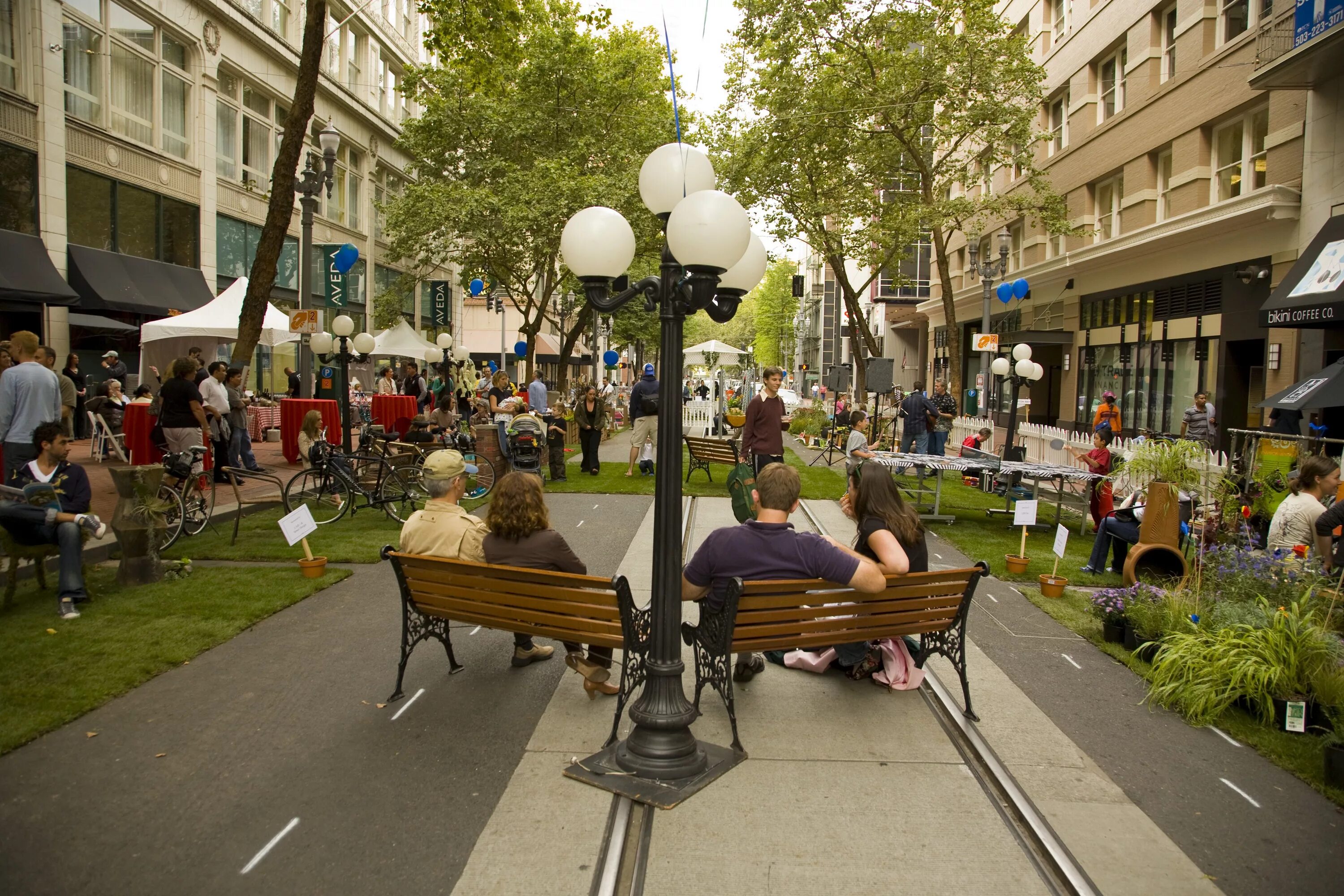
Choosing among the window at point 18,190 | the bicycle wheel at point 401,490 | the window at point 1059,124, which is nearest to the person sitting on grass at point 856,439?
the bicycle wheel at point 401,490

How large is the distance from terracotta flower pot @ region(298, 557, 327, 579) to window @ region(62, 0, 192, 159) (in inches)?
602

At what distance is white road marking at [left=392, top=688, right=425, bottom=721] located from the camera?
5.04 metres

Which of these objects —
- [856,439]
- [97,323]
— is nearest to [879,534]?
[856,439]

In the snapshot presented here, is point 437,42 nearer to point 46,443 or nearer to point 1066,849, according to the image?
point 46,443

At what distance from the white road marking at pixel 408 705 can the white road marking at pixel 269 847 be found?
118cm

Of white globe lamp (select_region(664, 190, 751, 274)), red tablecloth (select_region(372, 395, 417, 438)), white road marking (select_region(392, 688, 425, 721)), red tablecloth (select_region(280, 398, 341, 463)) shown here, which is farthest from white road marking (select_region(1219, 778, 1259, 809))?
red tablecloth (select_region(372, 395, 417, 438))

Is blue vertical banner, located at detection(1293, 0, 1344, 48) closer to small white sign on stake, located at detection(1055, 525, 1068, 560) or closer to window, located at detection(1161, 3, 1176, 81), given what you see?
window, located at detection(1161, 3, 1176, 81)

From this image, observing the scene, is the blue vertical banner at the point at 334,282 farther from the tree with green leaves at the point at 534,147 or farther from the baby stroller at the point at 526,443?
the baby stroller at the point at 526,443

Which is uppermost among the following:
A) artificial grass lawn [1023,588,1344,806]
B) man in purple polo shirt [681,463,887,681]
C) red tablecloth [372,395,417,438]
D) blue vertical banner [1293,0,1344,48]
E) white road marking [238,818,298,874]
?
blue vertical banner [1293,0,1344,48]

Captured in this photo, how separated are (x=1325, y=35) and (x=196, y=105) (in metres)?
23.7

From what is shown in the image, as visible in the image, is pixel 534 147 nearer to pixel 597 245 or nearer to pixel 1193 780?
pixel 597 245

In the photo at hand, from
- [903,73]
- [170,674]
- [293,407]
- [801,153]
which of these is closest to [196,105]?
[293,407]

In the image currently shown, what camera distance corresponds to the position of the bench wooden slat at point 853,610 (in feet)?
15.2

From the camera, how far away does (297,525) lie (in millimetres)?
7129
